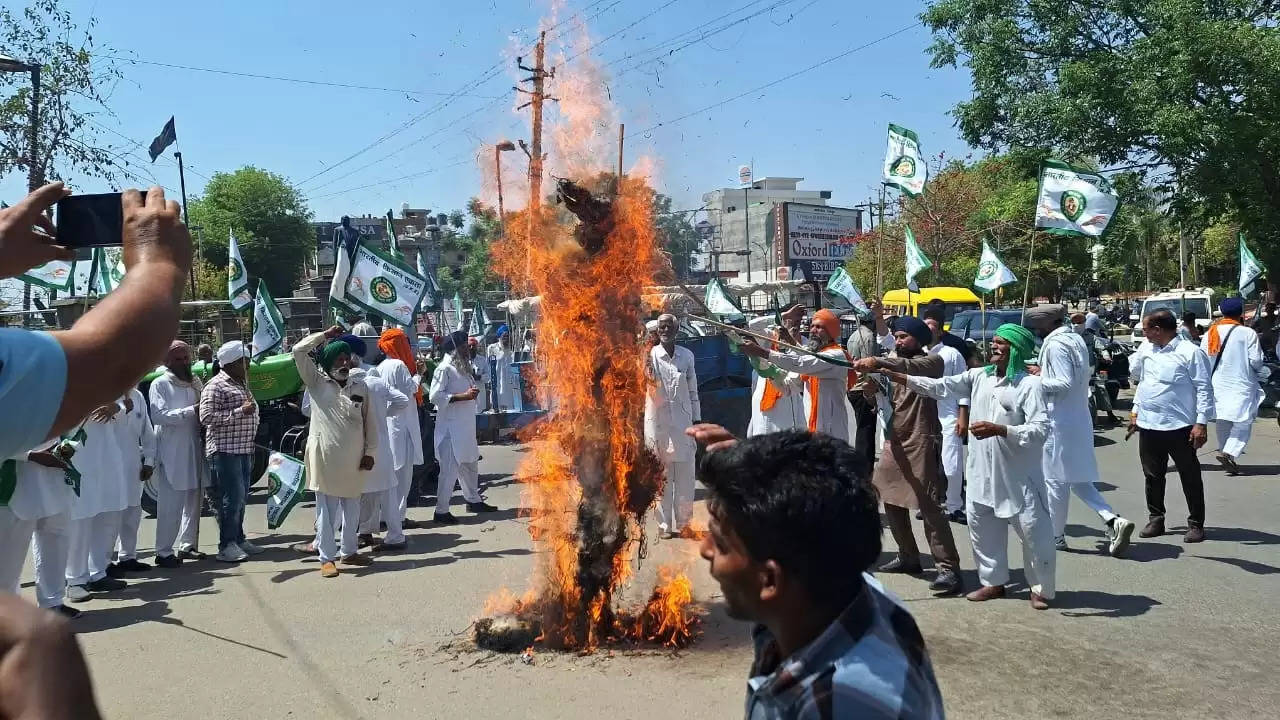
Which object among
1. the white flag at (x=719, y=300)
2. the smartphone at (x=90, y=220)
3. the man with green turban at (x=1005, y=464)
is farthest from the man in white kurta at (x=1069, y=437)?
the white flag at (x=719, y=300)

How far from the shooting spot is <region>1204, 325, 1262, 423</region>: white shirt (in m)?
10.4

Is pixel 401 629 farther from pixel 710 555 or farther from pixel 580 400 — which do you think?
pixel 710 555

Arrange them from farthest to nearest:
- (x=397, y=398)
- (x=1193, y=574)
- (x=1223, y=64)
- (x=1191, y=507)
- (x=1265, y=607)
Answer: (x=1223, y=64), (x=397, y=398), (x=1191, y=507), (x=1193, y=574), (x=1265, y=607)

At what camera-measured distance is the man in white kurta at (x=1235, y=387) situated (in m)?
10.4

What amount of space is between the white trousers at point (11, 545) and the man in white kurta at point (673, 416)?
16.7 feet

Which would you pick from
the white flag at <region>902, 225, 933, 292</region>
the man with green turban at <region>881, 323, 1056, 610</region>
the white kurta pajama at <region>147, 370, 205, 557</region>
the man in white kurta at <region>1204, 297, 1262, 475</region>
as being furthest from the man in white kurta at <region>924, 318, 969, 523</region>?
the white flag at <region>902, 225, 933, 292</region>

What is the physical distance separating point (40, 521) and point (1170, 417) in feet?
29.1

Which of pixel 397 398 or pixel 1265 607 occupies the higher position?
pixel 397 398

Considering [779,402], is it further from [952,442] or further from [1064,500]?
[1064,500]

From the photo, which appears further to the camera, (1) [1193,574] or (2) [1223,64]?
(2) [1223,64]

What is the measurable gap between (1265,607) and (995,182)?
110 ft

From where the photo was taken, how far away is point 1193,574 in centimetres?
679

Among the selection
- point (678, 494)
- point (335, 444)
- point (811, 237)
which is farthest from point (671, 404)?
point (811, 237)

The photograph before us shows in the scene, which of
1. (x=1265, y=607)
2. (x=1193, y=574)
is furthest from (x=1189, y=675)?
(x=1193, y=574)
